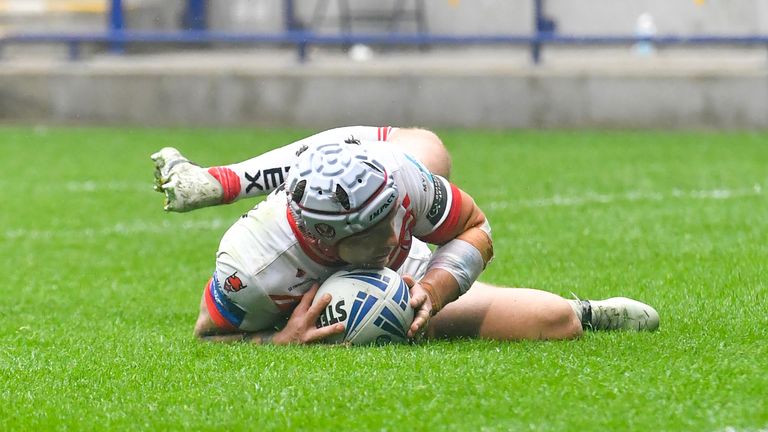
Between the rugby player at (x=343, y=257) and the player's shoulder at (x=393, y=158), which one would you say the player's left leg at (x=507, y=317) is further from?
the player's shoulder at (x=393, y=158)

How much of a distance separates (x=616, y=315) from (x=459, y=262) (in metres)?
0.71

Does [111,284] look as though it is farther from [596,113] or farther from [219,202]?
[596,113]

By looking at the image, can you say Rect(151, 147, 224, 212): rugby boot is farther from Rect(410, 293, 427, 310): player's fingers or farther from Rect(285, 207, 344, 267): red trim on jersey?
Rect(410, 293, 427, 310): player's fingers

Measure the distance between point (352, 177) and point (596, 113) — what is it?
1112 cm

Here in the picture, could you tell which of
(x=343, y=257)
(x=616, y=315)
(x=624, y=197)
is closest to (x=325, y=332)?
(x=343, y=257)

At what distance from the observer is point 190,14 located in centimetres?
1900

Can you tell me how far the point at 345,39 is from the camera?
15938 mm

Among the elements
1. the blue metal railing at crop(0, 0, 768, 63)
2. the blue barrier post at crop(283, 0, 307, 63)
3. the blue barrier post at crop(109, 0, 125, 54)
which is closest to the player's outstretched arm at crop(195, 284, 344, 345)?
the blue metal railing at crop(0, 0, 768, 63)

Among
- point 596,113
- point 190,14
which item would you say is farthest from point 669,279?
point 190,14

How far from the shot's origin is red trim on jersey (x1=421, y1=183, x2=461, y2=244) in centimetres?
495

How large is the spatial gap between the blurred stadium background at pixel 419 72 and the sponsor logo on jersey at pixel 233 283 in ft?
33.8

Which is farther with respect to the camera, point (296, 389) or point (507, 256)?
point (507, 256)

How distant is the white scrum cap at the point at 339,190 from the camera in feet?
14.5

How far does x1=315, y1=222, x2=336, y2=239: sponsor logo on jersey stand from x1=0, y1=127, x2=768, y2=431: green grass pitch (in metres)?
0.41
